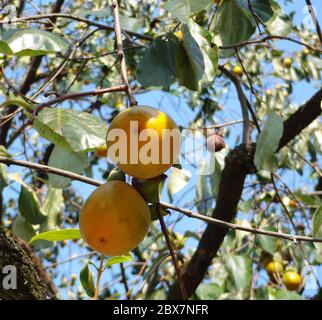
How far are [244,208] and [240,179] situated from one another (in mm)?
716

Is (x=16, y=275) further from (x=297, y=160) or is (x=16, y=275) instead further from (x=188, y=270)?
(x=297, y=160)

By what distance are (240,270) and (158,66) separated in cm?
95

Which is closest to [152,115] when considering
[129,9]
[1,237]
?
[1,237]

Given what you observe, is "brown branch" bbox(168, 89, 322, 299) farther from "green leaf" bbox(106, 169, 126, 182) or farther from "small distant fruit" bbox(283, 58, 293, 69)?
"small distant fruit" bbox(283, 58, 293, 69)

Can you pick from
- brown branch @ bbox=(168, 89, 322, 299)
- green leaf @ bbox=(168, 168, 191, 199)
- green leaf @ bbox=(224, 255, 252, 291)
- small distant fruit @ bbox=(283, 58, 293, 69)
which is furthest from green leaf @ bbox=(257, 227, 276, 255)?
small distant fruit @ bbox=(283, 58, 293, 69)

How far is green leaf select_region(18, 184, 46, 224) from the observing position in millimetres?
1875

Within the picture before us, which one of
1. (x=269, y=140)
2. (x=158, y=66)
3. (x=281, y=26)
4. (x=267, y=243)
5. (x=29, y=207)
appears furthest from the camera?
(x=267, y=243)

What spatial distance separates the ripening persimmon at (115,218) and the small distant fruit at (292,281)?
79.7 inches

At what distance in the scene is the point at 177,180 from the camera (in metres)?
2.21

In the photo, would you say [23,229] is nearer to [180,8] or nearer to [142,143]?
[180,8]

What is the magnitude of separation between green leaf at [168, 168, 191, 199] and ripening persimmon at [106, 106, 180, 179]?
116 centimetres

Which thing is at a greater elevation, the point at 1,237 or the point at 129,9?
the point at 129,9

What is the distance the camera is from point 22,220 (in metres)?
1.96

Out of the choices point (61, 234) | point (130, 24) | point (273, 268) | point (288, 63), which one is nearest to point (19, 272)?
point (61, 234)
